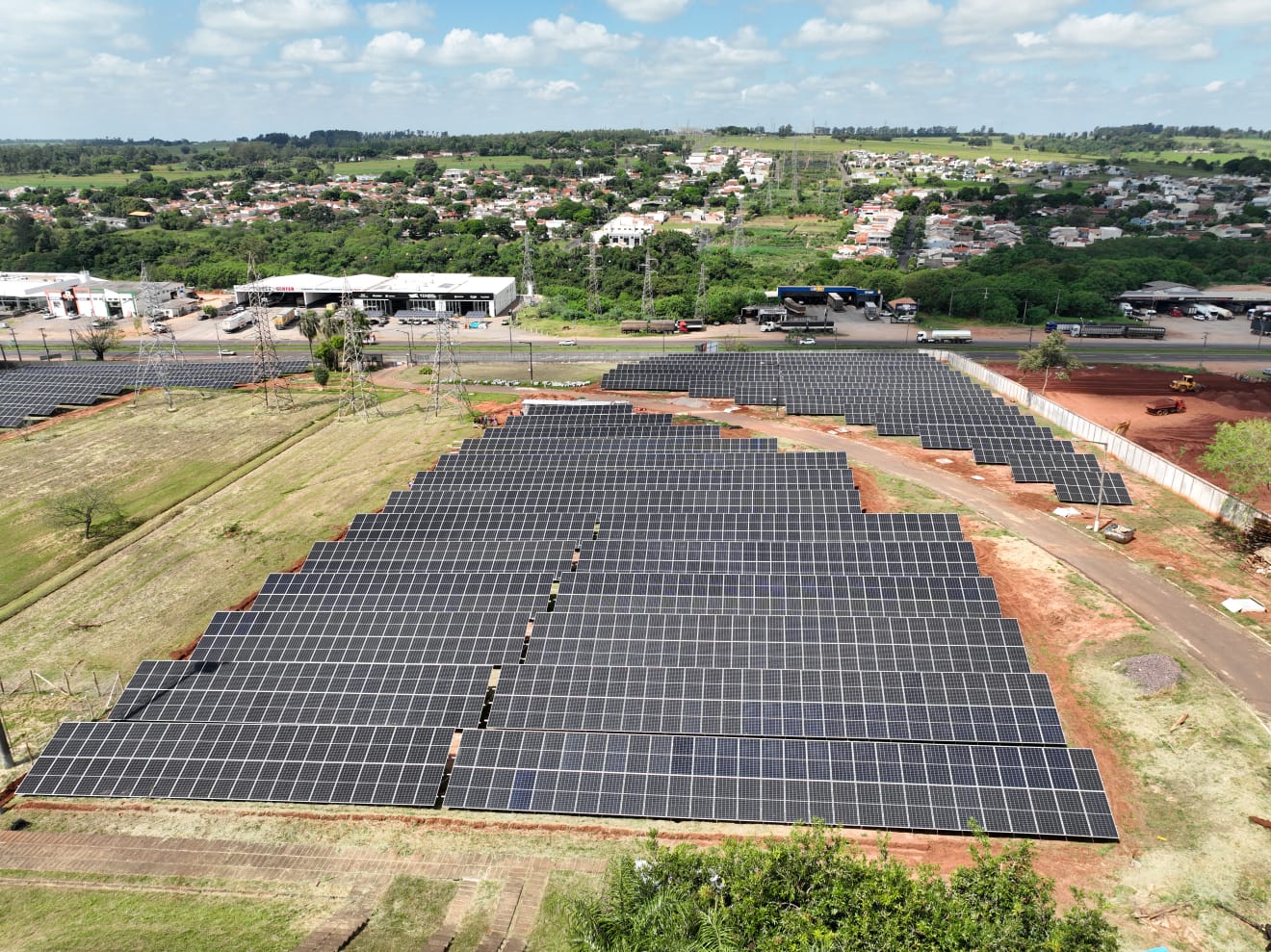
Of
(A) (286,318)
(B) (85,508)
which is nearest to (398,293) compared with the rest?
(A) (286,318)

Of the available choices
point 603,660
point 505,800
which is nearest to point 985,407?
point 603,660

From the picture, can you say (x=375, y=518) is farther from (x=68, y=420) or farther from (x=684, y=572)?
(x=68, y=420)

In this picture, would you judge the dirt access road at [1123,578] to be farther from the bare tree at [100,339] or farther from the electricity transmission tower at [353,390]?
the bare tree at [100,339]

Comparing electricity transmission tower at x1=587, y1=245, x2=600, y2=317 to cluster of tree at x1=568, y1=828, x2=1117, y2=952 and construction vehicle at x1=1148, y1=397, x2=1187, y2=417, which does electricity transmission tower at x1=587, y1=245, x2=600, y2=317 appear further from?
cluster of tree at x1=568, y1=828, x2=1117, y2=952

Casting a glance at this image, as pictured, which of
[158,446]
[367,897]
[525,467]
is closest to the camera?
[367,897]

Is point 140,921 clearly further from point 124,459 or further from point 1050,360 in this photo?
point 1050,360
